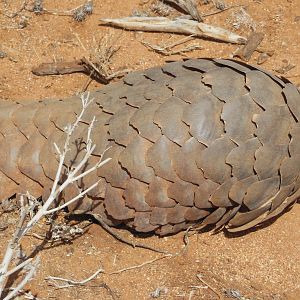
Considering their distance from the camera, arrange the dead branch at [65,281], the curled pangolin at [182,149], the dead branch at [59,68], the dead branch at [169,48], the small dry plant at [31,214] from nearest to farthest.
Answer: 1. the small dry plant at [31,214]
2. the curled pangolin at [182,149]
3. the dead branch at [65,281]
4. the dead branch at [59,68]
5. the dead branch at [169,48]

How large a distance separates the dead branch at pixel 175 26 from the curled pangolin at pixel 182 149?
1033mm

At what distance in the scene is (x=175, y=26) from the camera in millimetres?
4883

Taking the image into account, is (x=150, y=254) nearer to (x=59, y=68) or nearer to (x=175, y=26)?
(x=59, y=68)

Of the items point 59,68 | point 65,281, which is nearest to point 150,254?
point 65,281

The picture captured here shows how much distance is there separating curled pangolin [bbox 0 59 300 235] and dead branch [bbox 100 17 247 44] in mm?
1033

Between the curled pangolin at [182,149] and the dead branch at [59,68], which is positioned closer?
the curled pangolin at [182,149]

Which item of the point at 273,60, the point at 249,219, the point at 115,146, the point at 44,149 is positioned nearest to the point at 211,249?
the point at 249,219

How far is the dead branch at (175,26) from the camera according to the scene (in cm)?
484

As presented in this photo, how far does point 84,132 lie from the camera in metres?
3.82

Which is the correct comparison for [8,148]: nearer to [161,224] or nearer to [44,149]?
[44,149]

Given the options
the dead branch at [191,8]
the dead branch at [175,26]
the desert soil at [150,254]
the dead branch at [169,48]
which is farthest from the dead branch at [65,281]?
the dead branch at [191,8]

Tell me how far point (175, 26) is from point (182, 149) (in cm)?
165

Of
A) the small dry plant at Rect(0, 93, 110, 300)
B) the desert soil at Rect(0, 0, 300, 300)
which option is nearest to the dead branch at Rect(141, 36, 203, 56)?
the desert soil at Rect(0, 0, 300, 300)

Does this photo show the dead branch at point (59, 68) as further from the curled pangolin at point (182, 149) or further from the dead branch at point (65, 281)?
the dead branch at point (65, 281)
